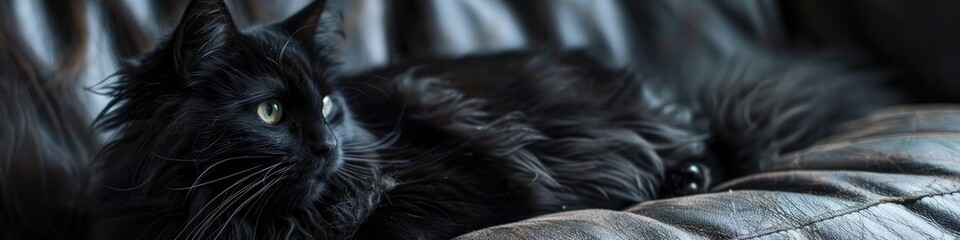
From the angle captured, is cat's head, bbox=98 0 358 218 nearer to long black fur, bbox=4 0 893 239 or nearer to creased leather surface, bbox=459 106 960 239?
long black fur, bbox=4 0 893 239

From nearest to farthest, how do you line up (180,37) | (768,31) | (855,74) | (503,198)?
1. (180,37)
2. (503,198)
3. (855,74)
4. (768,31)

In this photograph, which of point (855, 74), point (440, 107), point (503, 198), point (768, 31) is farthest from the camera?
point (768, 31)

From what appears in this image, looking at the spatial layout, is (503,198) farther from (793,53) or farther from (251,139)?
(793,53)

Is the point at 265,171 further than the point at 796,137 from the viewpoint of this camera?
No

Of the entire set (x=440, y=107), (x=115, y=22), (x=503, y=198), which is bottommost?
(x=503, y=198)

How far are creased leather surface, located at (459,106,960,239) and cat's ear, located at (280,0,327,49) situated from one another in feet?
1.17

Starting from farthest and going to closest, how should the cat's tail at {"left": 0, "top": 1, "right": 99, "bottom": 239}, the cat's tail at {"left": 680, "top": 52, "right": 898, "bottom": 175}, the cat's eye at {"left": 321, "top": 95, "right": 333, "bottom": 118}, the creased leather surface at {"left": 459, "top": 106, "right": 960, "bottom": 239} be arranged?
the cat's tail at {"left": 680, "top": 52, "right": 898, "bottom": 175} < the cat's tail at {"left": 0, "top": 1, "right": 99, "bottom": 239} < the cat's eye at {"left": 321, "top": 95, "right": 333, "bottom": 118} < the creased leather surface at {"left": 459, "top": 106, "right": 960, "bottom": 239}

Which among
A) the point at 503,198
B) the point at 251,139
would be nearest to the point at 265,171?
the point at 251,139

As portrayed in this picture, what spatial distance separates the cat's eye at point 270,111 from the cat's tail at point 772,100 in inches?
28.2

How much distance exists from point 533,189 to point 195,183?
456 millimetres

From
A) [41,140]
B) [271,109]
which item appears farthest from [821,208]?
[41,140]

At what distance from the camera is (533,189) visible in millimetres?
1230

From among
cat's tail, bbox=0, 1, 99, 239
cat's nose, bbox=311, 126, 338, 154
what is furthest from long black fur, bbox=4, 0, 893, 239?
cat's tail, bbox=0, 1, 99, 239

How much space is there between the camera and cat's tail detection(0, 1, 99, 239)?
1289 millimetres
